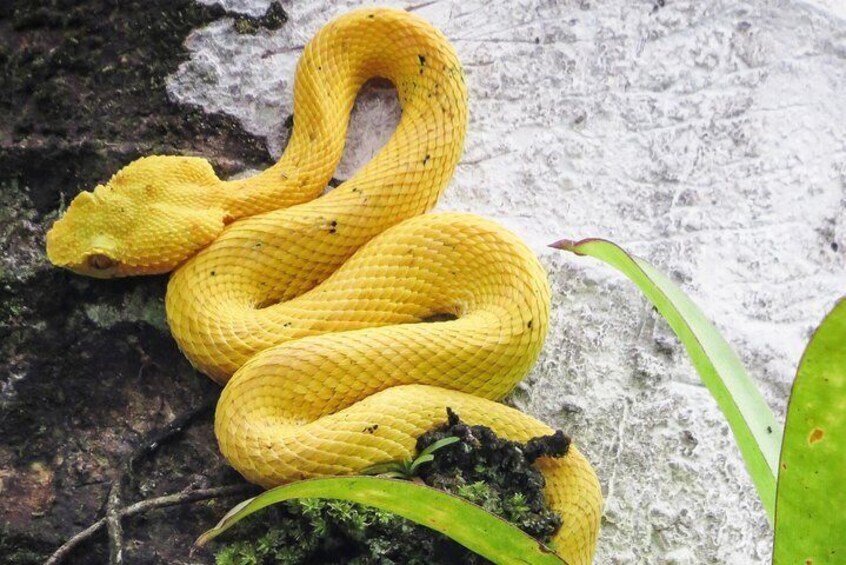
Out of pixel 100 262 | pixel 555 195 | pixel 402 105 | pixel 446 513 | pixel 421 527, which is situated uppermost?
pixel 402 105

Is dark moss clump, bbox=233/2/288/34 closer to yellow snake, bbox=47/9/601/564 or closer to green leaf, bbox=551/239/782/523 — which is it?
yellow snake, bbox=47/9/601/564

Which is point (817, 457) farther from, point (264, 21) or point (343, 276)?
point (264, 21)

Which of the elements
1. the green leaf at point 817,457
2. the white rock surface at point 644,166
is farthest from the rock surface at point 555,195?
the green leaf at point 817,457

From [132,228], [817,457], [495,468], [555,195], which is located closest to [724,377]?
[817,457]

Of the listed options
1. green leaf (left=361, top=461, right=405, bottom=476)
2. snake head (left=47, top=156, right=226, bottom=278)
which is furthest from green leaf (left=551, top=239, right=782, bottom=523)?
snake head (left=47, top=156, right=226, bottom=278)

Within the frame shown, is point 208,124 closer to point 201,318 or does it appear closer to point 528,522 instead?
point 201,318

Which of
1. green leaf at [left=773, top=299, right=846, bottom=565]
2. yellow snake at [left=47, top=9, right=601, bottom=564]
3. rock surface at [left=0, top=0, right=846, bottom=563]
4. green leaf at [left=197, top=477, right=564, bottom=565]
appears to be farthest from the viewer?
rock surface at [left=0, top=0, right=846, bottom=563]

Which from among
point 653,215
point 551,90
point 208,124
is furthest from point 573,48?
point 208,124
